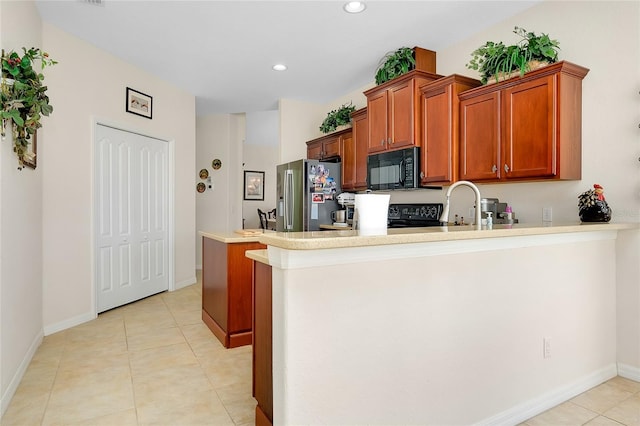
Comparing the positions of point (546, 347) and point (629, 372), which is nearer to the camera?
point (546, 347)

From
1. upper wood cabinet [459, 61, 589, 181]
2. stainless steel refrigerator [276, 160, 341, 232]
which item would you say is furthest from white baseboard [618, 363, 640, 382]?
stainless steel refrigerator [276, 160, 341, 232]

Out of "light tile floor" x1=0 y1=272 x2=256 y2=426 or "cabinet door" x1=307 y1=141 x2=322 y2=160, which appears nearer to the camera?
"light tile floor" x1=0 y1=272 x2=256 y2=426

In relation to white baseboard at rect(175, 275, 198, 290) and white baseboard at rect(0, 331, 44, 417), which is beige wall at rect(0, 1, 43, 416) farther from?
white baseboard at rect(175, 275, 198, 290)

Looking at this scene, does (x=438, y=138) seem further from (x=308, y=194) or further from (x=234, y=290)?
(x=234, y=290)

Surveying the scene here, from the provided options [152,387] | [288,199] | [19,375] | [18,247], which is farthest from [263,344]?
[288,199]

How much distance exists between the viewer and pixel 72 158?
355 cm

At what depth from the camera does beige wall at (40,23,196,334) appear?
336cm

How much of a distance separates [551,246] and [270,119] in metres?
6.49

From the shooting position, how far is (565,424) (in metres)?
1.95

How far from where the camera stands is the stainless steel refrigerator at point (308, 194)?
4738mm

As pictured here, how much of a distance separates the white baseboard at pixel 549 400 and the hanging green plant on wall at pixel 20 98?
3.01 meters

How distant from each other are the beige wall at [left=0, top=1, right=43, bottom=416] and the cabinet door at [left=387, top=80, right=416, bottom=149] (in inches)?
118

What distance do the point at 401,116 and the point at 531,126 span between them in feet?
4.23

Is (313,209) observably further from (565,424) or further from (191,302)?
(565,424)
